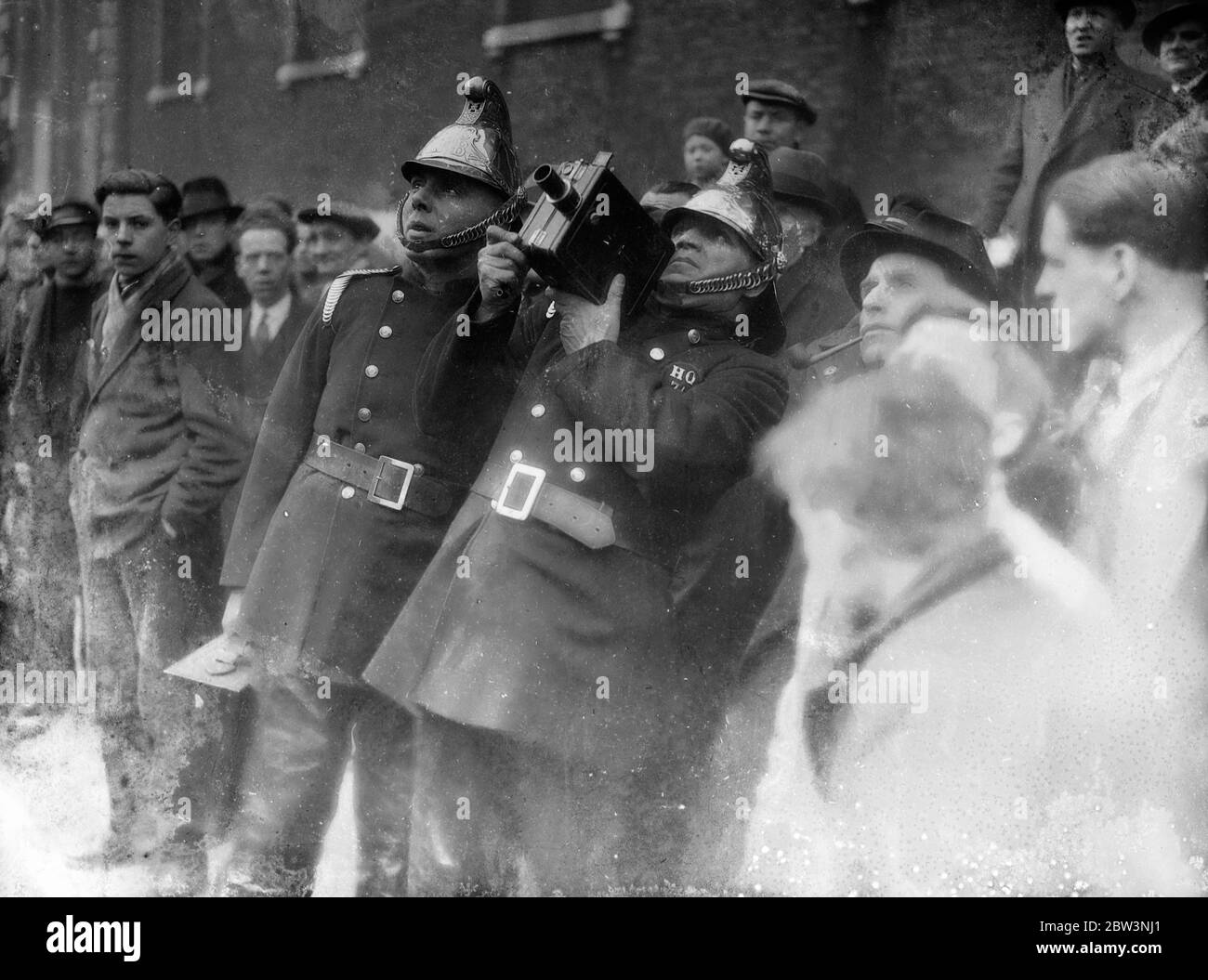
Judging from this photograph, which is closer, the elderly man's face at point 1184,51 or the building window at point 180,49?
the elderly man's face at point 1184,51

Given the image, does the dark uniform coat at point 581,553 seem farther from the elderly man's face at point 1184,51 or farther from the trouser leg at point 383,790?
the elderly man's face at point 1184,51

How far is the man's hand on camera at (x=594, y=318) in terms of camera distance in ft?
14.5

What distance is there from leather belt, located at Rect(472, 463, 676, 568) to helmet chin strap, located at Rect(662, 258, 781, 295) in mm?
773

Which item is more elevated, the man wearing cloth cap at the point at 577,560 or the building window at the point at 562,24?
the building window at the point at 562,24

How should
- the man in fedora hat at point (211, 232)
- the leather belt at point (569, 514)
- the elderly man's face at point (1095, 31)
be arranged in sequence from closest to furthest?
the leather belt at point (569, 514) → the elderly man's face at point (1095, 31) → the man in fedora hat at point (211, 232)

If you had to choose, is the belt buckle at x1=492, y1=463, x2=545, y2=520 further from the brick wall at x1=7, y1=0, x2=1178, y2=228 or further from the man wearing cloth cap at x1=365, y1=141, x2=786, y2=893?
the brick wall at x1=7, y1=0, x2=1178, y2=228

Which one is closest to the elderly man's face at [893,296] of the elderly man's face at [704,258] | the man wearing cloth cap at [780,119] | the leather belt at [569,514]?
the man wearing cloth cap at [780,119]

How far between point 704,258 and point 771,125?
0.56 m

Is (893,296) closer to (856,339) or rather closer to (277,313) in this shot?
(856,339)

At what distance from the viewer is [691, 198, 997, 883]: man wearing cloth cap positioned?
4504 millimetres

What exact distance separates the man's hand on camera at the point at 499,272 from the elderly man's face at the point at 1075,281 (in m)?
1.77

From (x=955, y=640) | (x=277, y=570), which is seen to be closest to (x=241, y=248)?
(x=277, y=570)

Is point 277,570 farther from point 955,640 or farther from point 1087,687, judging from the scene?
point 1087,687

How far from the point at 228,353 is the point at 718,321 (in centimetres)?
171
